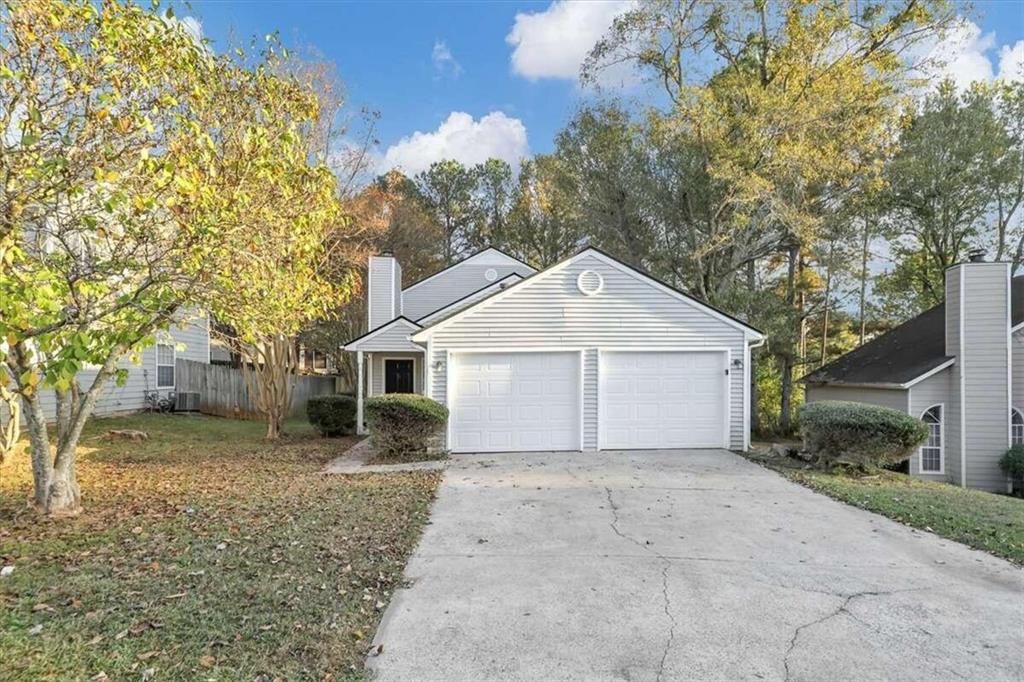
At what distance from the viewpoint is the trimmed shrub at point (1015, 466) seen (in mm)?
11953

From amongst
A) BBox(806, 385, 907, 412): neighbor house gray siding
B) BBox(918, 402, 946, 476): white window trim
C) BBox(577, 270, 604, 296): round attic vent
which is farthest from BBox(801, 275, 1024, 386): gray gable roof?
BBox(577, 270, 604, 296): round attic vent

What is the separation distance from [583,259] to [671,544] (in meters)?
7.18

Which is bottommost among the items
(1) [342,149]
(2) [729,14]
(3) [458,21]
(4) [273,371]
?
(4) [273,371]

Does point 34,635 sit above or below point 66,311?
below

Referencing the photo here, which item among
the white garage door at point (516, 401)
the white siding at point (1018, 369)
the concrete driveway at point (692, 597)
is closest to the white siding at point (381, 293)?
the white garage door at point (516, 401)

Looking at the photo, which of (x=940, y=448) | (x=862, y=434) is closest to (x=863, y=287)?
(x=940, y=448)

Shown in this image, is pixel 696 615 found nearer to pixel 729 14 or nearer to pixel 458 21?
pixel 458 21

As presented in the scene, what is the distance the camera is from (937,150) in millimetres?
19297

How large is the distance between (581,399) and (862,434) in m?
4.96

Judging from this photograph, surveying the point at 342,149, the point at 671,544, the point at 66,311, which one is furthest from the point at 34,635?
the point at 342,149

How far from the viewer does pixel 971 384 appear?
1259cm

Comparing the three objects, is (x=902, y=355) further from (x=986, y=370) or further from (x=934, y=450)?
(x=934, y=450)

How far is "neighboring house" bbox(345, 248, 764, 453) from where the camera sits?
11406 mm

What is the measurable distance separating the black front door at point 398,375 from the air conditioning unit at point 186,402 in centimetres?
658
